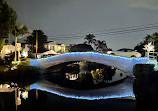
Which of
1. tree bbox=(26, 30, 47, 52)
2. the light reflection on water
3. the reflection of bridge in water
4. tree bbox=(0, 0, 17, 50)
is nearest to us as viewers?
the light reflection on water

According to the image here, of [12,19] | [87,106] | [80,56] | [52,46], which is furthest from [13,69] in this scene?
[52,46]

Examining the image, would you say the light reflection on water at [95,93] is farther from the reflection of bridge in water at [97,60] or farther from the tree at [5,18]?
the tree at [5,18]

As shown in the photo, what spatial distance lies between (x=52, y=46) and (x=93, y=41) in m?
19.8

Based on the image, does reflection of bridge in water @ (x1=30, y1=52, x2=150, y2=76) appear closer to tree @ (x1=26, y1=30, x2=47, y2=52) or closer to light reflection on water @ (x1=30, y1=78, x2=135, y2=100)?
light reflection on water @ (x1=30, y1=78, x2=135, y2=100)

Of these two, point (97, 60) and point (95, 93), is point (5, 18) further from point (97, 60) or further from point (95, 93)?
point (95, 93)

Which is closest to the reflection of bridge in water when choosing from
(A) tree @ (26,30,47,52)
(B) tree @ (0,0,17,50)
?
(B) tree @ (0,0,17,50)

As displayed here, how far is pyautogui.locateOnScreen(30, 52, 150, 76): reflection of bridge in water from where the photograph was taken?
75.9 ft

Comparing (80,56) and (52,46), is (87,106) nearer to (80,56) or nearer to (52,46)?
(80,56)

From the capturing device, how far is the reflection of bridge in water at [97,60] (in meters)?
23.1

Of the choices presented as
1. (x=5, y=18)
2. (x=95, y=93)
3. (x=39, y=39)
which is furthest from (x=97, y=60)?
(x=39, y=39)

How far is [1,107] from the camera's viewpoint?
958 cm

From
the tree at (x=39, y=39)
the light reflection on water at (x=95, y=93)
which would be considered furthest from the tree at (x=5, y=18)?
the tree at (x=39, y=39)

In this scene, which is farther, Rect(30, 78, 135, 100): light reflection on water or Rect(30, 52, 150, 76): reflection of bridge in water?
Rect(30, 52, 150, 76): reflection of bridge in water

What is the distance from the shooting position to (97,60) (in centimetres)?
2538
